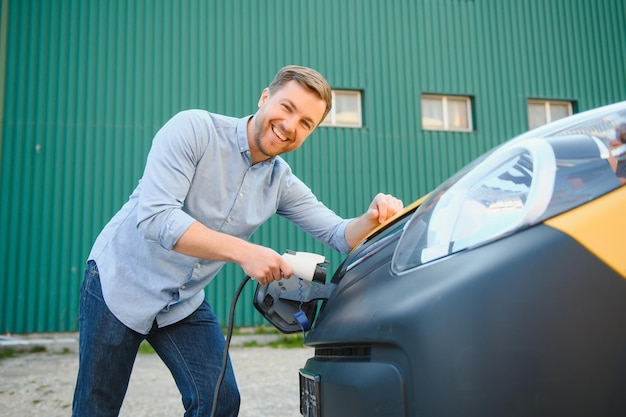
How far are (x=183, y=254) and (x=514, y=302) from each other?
1.16 meters

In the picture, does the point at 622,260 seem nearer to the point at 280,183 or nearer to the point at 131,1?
the point at 280,183

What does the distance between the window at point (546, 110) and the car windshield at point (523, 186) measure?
8.97 meters

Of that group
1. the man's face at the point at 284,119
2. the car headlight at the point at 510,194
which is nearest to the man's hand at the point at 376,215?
the man's face at the point at 284,119

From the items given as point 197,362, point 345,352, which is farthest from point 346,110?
point 345,352

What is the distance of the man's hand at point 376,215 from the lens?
1922 mm

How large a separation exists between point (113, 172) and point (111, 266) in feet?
19.9

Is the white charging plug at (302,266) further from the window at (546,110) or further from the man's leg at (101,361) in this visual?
the window at (546,110)

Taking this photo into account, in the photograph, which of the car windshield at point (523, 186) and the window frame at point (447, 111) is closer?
the car windshield at point (523, 186)

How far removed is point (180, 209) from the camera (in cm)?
169

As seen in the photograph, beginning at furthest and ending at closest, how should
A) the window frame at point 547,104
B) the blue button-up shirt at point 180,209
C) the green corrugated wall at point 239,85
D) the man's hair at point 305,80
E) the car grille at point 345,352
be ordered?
the window frame at point 547,104 < the green corrugated wall at point 239,85 < the man's hair at point 305,80 < the blue button-up shirt at point 180,209 < the car grille at point 345,352

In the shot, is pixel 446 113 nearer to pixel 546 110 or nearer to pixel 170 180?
pixel 546 110

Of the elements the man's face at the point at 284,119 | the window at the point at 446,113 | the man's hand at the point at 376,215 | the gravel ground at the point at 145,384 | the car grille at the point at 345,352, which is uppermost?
the window at the point at 446,113

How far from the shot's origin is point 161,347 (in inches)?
78.9

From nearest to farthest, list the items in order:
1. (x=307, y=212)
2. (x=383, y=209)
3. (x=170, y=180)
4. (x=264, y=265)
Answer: (x=264, y=265) → (x=170, y=180) → (x=383, y=209) → (x=307, y=212)
